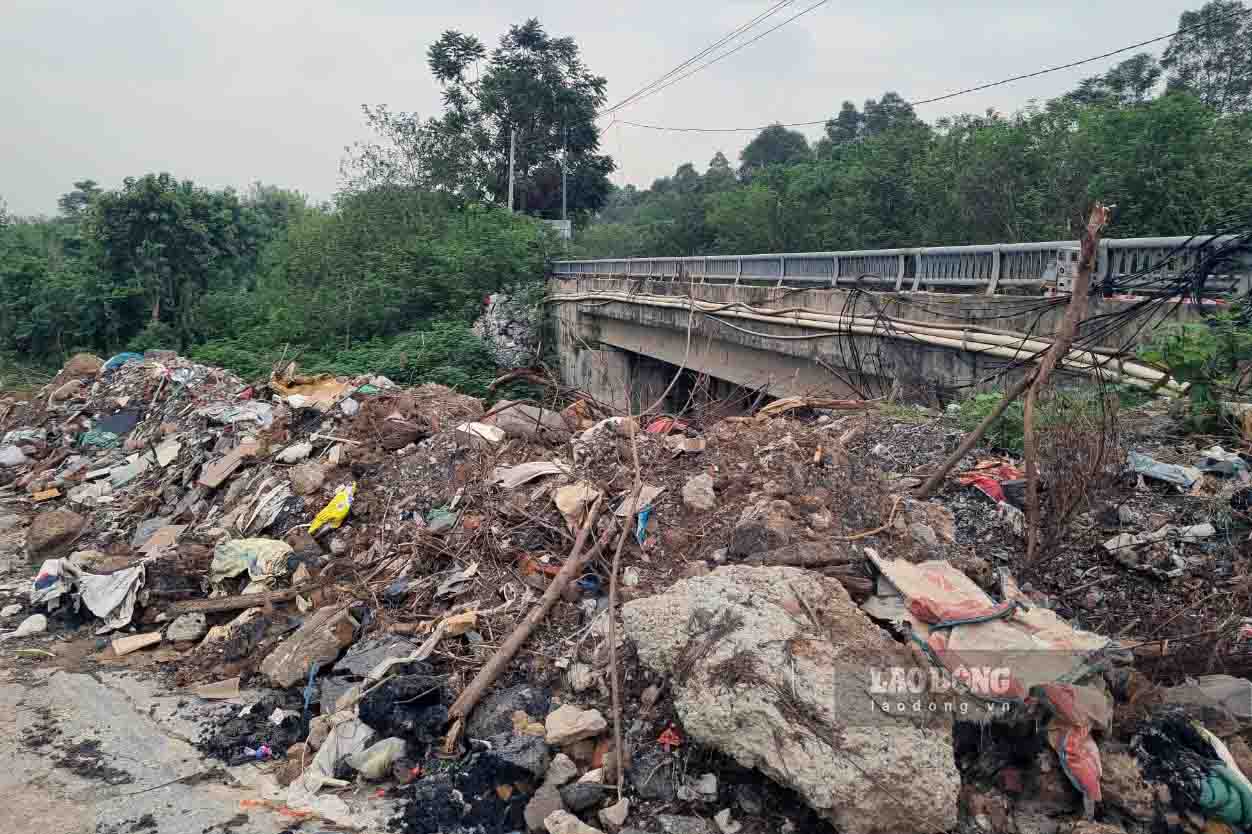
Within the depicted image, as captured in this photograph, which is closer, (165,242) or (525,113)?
(165,242)

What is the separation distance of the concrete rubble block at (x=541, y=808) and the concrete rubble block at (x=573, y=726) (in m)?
0.28

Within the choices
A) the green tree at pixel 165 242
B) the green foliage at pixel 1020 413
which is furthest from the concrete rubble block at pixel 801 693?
the green tree at pixel 165 242

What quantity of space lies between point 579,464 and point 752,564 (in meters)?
2.13

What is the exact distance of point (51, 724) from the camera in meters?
5.05

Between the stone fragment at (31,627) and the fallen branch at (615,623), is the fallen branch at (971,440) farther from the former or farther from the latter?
the stone fragment at (31,627)

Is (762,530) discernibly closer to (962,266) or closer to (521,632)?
(521,632)

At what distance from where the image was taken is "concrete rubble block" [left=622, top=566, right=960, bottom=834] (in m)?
3.07

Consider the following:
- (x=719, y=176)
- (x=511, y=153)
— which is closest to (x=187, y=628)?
(x=511, y=153)

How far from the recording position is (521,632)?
4.62m

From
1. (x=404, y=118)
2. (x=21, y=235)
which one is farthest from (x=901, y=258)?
(x=21, y=235)

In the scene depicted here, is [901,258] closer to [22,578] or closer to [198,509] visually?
[198,509]

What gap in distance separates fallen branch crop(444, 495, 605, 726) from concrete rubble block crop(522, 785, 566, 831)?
0.68 metres

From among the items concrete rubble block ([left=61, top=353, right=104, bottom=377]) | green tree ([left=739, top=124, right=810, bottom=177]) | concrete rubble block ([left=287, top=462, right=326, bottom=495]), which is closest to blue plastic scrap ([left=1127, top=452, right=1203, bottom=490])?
concrete rubble block ([left=287, top=462, right=326, bottom=495])

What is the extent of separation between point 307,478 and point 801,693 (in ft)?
18.5
